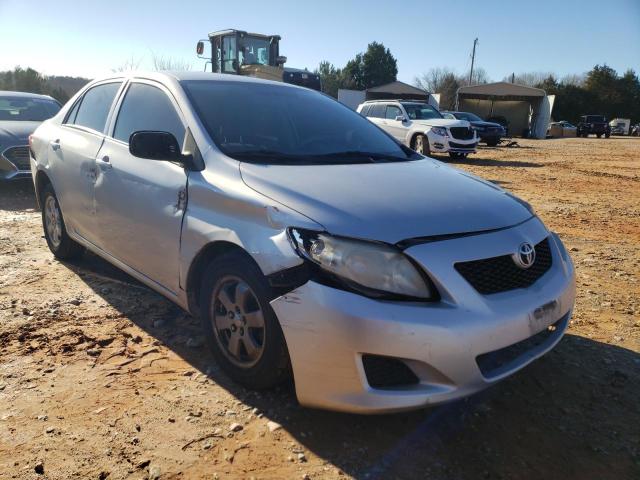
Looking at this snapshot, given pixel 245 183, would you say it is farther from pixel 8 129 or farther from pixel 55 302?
pixel 8 129

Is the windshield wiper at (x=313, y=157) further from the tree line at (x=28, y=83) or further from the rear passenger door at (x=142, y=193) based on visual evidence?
the tree line at (x=28, y=83)

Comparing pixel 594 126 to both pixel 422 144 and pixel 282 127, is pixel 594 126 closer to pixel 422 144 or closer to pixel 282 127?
pixel 422 144

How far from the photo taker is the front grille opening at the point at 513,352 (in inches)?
85.7

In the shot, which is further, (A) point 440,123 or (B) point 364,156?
(A) point 440,123

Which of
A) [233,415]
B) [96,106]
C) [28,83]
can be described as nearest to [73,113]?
[96,106]

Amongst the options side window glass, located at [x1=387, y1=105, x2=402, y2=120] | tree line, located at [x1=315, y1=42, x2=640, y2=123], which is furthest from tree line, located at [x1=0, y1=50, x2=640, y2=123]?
side window glass, located at [x1=387, y1=105, x2=402, y2=120]

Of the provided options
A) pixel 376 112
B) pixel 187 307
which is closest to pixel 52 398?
pixel 187 307

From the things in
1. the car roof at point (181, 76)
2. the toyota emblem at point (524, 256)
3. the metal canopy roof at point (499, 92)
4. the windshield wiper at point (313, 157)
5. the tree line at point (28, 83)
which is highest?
the metal canopy roof at point (499, 92)

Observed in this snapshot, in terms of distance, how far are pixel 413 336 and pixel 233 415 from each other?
3.40 ft

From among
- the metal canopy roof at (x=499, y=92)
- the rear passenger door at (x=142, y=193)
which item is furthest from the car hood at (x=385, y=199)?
the metal canopy roof at (x=499, y=92)

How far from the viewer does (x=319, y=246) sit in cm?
217

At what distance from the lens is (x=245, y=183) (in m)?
2.56

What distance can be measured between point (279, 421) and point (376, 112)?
15.1 metres

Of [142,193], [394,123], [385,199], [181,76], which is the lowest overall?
[142,193]
